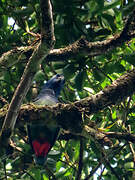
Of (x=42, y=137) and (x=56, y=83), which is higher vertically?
(x=56, y=83)

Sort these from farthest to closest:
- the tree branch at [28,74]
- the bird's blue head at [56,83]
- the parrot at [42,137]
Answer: the bird's blue head at [56,83] < the parrot at [42,137] < the tree branch at [28,74]

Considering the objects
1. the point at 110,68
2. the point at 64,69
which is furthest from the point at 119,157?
the point at 64,69

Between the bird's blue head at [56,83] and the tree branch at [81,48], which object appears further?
the bird's blue head at [56,83]

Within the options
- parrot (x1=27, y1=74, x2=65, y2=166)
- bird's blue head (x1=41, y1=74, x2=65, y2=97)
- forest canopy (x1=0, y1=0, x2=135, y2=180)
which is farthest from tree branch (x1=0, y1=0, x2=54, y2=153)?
bird's blue head (x1=41, y1=74, x2=65, y2=97)

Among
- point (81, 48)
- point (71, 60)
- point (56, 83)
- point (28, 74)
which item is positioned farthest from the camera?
point (56, 83)

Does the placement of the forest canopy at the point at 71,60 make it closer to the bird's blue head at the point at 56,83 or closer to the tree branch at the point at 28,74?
the tree branch at the point at 28,74

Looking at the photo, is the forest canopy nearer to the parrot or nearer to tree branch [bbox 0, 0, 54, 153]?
tree branch [bbox 0, 0, 54, 153]

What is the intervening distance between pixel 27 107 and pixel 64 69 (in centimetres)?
54

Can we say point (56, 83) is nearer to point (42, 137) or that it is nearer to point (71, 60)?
point (42, 137)

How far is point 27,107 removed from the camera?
304 centimetres

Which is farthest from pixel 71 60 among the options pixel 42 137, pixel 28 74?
pixel 42 137

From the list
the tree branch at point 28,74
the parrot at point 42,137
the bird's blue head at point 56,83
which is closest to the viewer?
the tree branch at point 28,74

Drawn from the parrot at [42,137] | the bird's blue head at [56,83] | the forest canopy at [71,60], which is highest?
the forest canopy at [71,60]

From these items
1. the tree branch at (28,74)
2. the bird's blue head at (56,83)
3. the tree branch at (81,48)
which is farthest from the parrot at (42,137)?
the tree branch at (81,48)
